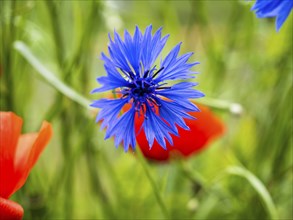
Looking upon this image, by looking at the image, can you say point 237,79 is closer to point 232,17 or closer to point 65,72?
point 232,17

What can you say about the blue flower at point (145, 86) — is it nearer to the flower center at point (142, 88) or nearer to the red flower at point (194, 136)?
the flower center at point (142, 88)

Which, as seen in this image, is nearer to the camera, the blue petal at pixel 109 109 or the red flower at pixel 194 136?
the blue petal at pixel 109 109

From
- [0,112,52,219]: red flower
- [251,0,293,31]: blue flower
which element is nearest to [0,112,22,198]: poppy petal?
[0,112,52,219]: red flower

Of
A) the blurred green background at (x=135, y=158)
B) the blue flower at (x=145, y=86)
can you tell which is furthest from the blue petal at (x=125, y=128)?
the blurred green background at (x=135, y=158)

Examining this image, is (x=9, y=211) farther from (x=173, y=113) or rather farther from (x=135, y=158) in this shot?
(x=135, y=158)

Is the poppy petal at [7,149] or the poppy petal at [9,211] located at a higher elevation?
the poppy petal at [7,149]

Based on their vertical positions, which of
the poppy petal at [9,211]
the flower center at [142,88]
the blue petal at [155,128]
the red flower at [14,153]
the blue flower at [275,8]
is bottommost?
the poppy petal at [9,211]

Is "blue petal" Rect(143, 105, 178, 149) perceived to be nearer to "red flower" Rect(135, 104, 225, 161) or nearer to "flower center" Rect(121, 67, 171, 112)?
"flower center" Rect(121, 67, 171, 112)
